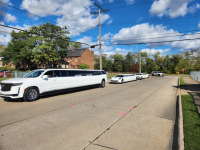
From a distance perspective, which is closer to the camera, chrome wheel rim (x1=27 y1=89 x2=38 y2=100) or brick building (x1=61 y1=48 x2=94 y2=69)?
chrome wheel rim (x1=27 y1=89 x2=38 y2=100)

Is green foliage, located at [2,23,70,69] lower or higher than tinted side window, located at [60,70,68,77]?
higher

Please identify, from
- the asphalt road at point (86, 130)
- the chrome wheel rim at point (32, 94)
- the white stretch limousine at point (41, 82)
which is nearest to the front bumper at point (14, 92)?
the white stretch limousine at point (41, 82)

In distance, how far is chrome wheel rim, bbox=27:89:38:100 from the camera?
746 cm

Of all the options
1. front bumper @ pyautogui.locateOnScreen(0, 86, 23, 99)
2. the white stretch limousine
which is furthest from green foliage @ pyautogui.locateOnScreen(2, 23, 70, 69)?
front bumper @ pyautogui.locateOnScreen(0, 86, 23, 99)

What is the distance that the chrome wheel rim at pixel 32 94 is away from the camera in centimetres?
746

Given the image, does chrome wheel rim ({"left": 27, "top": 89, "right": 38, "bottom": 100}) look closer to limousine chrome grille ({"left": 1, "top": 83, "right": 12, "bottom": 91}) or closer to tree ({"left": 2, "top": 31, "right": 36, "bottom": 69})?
limousine chrome grille ({"left": 1, "top": 83, "right": 12, "bottom": 91})

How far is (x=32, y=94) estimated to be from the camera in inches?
300

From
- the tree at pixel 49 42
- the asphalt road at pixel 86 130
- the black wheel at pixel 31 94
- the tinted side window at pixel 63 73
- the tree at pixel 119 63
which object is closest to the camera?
the asphalt road at pixel 86 130

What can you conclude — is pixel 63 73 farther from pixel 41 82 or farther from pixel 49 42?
pixel 49 42

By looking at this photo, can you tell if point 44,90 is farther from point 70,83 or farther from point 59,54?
point 59,54

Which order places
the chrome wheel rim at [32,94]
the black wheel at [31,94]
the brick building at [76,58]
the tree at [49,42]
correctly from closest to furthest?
the black wheel at [31,94]
the chrome wheel rim at [32,94]
the tree at [49,42]
the brick building at [76,58]

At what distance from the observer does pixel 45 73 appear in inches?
338

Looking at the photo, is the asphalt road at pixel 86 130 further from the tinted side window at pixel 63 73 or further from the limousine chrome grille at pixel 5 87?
the tinted side window at pixel 63 73

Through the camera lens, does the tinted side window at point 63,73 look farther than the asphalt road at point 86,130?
Yes
